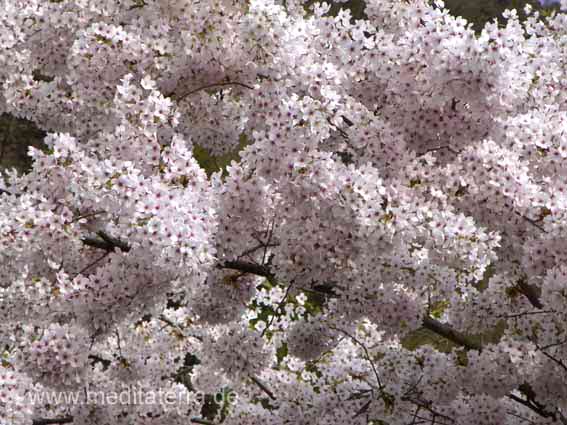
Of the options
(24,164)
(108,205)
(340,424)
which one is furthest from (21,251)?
(24,164)

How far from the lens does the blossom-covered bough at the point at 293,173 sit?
3576mm

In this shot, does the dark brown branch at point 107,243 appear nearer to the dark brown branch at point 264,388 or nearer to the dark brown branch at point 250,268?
the dark brown branch at point 250,268

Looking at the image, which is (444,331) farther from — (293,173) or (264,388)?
(264,388)

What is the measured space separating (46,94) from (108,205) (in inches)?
81.2

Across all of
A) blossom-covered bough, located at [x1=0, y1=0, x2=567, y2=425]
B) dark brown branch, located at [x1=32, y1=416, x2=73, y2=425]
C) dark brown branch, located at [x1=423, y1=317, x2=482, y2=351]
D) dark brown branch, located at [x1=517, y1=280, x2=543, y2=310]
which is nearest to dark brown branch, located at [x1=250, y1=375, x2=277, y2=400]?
dark brown branch, located at [x1=32, y1=416, x2=73, y2=425]

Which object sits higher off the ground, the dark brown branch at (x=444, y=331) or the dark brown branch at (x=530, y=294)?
the dark brown branch at (x=530, y=294)

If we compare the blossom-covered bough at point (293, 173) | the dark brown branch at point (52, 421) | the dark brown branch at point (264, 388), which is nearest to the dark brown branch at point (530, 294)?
the blossom-covered bough at point (293, 173)

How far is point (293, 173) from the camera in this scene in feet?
11.7

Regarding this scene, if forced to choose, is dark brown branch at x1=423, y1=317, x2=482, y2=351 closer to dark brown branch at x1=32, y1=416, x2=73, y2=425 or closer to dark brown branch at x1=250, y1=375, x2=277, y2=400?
dark brown branch at x1=250, y1=375, x2=277, y2=400

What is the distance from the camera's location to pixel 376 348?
22.0 feet

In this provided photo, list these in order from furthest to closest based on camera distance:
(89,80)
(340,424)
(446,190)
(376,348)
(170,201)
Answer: (376,348), (340,424), (89,80), (446,190), (170,201)

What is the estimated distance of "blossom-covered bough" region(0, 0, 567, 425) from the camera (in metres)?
3.58

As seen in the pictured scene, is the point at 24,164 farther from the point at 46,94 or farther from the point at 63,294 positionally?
the point at 63,294

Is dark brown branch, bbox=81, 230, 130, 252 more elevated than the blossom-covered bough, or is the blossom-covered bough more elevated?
the blossom-covered bough
